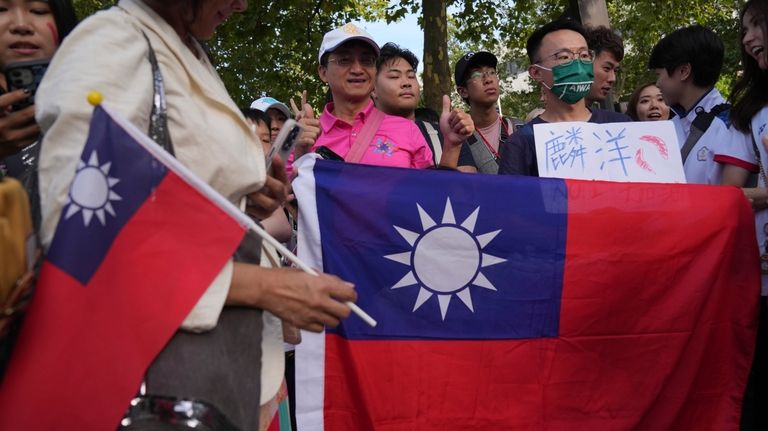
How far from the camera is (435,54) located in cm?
1083

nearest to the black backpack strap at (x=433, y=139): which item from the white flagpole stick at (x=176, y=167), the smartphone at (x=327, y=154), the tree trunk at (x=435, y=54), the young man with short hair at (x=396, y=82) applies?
the young man with short hair at (x=396, y=82)

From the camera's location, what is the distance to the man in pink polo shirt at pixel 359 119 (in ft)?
13.5

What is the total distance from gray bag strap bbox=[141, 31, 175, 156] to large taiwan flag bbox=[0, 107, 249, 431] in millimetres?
64

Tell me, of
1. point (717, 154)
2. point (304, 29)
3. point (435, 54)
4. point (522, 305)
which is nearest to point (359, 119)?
point (522, 305)

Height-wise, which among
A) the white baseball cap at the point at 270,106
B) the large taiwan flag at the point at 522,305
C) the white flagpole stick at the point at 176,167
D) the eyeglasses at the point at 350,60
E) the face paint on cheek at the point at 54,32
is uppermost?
the face paint on cheek at the point at 54,32

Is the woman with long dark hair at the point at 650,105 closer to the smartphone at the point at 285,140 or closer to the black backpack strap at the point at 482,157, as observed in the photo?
the black backpack strap at the point at 482,157

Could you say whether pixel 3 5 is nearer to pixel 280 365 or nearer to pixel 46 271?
pixel 46 271

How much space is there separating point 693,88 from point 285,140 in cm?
337

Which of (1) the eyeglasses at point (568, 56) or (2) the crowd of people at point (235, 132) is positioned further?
(1) the eyeglasses at point (568, 56)

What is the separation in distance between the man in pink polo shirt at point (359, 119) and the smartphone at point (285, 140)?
1.92m

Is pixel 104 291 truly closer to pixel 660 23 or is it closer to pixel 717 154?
pixel 717 154

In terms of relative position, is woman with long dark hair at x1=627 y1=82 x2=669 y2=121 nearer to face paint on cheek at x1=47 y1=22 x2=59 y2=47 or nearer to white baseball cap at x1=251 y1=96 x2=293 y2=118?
white baseball cap at x1=251 y1=96 x2=293 y2=118

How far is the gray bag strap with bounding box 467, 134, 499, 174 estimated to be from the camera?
185 inches

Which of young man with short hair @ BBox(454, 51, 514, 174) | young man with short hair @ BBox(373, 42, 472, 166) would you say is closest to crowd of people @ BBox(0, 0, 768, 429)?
young man with short hair @ BBox(373, 42, 472, 166)
